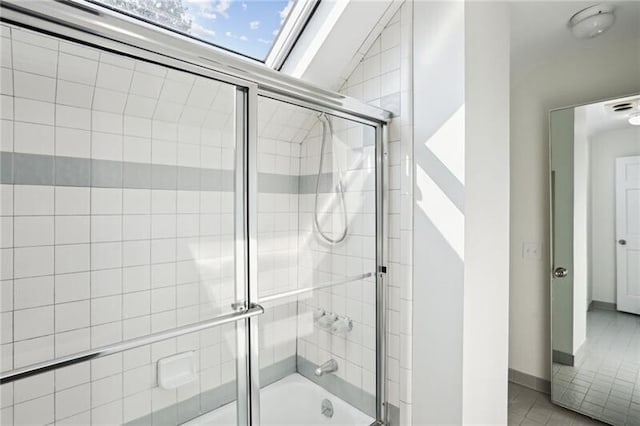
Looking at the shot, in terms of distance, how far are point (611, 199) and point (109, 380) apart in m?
2.80

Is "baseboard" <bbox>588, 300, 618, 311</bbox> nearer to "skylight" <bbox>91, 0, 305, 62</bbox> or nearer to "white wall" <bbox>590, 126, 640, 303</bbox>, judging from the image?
"white wall" <bbox>590, 126, 640, 303</bbox>

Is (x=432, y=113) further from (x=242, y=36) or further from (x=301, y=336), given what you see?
(x=301, y=336)

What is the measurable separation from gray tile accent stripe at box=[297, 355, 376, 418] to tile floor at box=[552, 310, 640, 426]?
143 cm

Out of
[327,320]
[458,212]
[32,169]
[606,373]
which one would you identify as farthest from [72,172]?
[606,373]

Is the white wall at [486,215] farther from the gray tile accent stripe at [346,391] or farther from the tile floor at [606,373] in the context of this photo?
the tile floor at [606,373]

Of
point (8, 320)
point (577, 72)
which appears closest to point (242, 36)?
point (8, 320)

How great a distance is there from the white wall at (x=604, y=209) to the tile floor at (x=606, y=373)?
6.4 inches

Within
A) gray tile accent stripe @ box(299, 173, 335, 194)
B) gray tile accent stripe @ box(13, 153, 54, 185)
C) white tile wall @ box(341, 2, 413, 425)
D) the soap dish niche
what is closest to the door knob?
white tile wall @ box(341, 2, 413, 425)

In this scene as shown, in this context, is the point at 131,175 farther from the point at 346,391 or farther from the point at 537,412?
the point at 537,412

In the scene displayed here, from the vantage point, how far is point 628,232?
1.94m

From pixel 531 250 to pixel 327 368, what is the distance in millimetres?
1771

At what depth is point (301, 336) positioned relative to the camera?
1.52 meters

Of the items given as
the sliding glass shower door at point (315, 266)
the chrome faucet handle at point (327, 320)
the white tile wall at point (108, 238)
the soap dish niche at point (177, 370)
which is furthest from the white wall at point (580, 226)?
the soap dish niche at point (177, 370)

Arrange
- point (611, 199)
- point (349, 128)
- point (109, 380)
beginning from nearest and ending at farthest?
point (109, 380)
point (349, 128)
point (611, 199)
